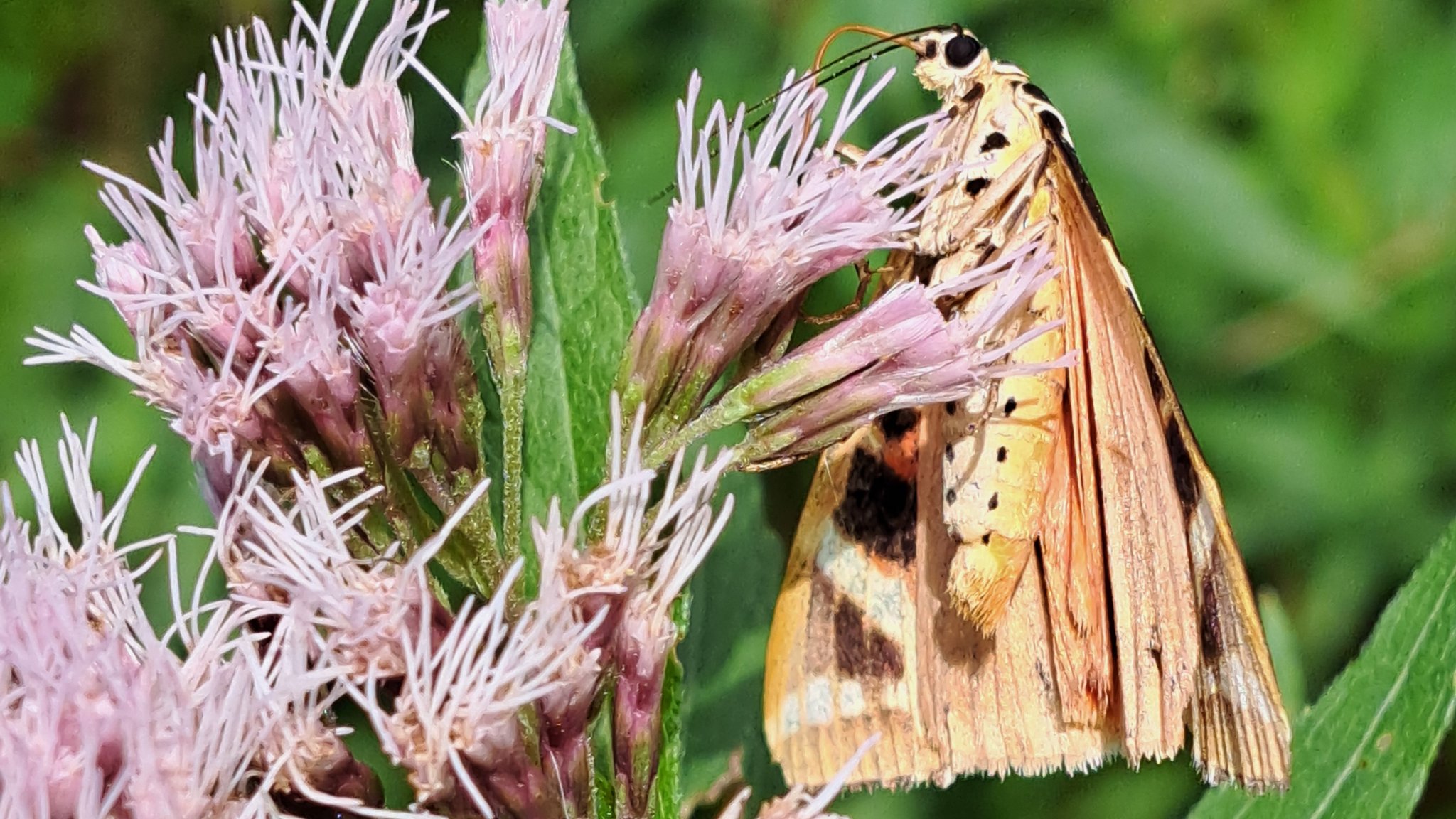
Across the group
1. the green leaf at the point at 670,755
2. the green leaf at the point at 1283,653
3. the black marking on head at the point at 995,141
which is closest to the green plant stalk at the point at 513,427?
the green leaf at the point at 670,755

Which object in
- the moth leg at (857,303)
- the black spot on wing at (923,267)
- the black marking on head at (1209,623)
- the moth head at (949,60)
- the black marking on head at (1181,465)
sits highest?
the moth head at (949,60)

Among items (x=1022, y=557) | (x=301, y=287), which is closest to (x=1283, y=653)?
(x=1022, y=557)

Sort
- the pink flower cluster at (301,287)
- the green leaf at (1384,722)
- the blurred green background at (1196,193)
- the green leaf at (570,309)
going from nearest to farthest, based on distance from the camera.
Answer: the pink flower cluster at (301,287) → the green leaf at (570,309) → the green leaf at (1384,722) → the blurred green background at (1196,193)

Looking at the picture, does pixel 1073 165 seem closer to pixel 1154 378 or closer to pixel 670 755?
pixel 1154 378

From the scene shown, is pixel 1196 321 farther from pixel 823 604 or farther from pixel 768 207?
pixel 768 207

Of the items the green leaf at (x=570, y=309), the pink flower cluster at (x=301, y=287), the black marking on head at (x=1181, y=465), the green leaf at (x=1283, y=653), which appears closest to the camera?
the pink flower cluster at (x=301, y=287)

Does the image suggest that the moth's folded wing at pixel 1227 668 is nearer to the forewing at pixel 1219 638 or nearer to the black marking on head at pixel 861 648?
the forewing at pixel 1219 638

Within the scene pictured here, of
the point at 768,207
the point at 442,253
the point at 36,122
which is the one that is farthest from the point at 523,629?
the point at 36,122
